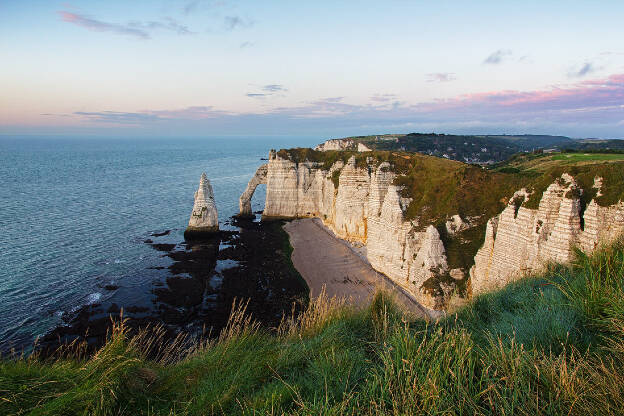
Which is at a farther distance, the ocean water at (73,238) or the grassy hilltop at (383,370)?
the ocean water at (73,238)

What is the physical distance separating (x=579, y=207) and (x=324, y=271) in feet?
65.3

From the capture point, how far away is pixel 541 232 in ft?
55.9

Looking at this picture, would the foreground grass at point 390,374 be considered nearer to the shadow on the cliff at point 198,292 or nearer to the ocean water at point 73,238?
the shadow on the cliff at point 198,292

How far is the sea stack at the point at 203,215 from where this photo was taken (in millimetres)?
40219

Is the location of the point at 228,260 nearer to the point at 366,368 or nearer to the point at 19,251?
the point at 19,251

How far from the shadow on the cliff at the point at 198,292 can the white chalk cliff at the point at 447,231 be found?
26.9ft

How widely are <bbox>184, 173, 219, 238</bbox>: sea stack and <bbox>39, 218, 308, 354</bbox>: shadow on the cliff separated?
6.61 feet

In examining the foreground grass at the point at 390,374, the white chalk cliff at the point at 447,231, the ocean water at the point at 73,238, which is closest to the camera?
the foreground grass at the point at 390,374

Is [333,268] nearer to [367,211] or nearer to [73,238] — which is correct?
[367,211]

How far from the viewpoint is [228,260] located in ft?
108

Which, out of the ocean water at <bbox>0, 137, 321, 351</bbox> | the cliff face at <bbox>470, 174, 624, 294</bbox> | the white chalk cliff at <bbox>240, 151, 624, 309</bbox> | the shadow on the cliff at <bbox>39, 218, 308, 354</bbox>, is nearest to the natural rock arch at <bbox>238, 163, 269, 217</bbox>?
the ocean water at <bbox>0, 137, 321, 351</bbox>

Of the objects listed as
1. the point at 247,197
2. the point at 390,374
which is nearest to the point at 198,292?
the point at 390,374

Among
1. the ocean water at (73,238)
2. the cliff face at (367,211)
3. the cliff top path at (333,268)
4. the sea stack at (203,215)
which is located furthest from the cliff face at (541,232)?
the sea stack at (203,215)

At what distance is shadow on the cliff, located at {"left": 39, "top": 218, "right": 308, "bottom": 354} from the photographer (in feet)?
68.1
